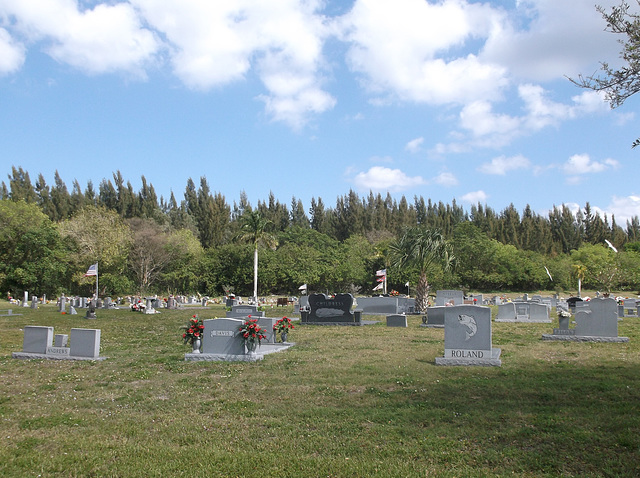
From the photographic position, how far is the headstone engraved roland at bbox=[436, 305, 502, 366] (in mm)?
11219

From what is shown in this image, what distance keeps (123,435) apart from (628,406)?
7066mm

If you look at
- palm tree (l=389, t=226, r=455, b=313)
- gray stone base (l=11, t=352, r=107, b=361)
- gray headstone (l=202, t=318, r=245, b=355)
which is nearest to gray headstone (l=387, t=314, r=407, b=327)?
palm tree (l=389, t=226, r=455, b=313)

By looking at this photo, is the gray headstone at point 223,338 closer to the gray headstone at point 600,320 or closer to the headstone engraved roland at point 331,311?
the gray headstone at point 600,320

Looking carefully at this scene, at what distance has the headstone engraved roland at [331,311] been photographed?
23.2 m

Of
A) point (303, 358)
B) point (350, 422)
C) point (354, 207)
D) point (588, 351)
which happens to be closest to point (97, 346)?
point (303, 358)

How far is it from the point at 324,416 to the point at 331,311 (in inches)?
643

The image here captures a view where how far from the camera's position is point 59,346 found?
12.9m

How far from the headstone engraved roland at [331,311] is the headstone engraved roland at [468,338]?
456 inches

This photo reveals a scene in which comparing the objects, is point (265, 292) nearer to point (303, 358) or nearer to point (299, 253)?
point (299, 253)

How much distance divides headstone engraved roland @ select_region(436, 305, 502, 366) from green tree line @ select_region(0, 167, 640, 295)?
18.4 meters

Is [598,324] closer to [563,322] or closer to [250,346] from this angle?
[563,322]

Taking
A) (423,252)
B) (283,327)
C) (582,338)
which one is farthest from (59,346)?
(423,252)

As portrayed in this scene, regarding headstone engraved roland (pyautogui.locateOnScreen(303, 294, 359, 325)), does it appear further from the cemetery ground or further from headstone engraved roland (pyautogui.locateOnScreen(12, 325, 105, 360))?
headstone engraved roland (pyautogui.locateOnScreen(12, 325, 105, 360))

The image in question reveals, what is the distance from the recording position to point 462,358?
1126 centimetres
